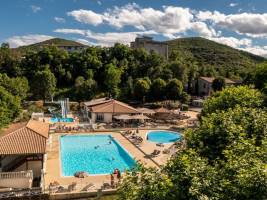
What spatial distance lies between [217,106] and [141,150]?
1099 centimetres

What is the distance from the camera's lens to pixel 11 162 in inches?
811

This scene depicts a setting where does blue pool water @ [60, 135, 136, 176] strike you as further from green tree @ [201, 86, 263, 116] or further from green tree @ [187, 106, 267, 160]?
green tree @ [187, 106, 267, 160]

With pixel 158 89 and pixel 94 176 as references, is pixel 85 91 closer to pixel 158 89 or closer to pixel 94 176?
pixel 158 89

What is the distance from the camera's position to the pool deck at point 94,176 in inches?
792

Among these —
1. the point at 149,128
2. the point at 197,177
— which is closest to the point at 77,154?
the point at 149,128

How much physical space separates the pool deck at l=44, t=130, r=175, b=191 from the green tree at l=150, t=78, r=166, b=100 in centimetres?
2270

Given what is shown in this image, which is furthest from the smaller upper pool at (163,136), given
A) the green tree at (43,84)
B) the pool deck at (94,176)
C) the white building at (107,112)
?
the green tree at (43,84)

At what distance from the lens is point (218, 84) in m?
64.9

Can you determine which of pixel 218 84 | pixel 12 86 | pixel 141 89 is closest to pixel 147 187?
pixel 12 86

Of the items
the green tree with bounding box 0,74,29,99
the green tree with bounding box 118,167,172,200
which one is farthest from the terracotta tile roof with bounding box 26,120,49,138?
the green tree with bounding box 0,74,29,99

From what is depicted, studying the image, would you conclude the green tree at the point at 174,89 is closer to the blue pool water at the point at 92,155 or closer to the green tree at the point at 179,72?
the green tree at the point at 179,72

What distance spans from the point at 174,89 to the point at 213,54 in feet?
277

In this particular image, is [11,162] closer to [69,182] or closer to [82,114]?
[69,182]

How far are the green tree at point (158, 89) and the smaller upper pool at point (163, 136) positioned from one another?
2242 centimetres
